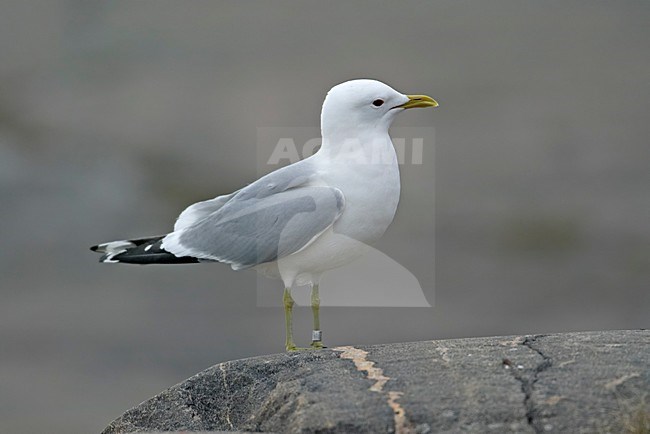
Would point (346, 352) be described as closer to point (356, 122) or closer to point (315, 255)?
point (315, 255)

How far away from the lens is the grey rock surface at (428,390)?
11.3 ft

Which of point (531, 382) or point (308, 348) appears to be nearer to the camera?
point (531, 382)

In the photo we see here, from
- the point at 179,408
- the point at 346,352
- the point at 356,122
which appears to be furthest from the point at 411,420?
the point at 356,122

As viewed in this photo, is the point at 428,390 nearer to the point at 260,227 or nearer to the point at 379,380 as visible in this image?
the point at 379,380

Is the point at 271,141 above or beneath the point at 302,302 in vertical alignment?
above

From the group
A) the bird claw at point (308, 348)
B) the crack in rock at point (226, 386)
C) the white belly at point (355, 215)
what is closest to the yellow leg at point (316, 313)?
the bird claw at point (308, 348)

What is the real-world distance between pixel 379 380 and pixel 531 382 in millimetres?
565

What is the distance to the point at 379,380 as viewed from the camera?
3.84m

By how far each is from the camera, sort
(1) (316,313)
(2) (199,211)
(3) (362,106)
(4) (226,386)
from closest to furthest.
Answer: (4) (226,386), (3) (362,106), (1) (316,313), (2) (199,211)

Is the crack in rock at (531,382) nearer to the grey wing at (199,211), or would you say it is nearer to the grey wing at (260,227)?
the grey wing at (260,227)

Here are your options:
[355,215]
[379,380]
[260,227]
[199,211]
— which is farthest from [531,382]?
[199,211]

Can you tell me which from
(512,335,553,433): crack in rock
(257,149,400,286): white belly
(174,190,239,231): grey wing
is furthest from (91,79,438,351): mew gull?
(512,335,553,433): crack in rock

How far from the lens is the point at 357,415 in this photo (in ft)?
11.5

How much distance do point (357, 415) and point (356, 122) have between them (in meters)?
1.63
